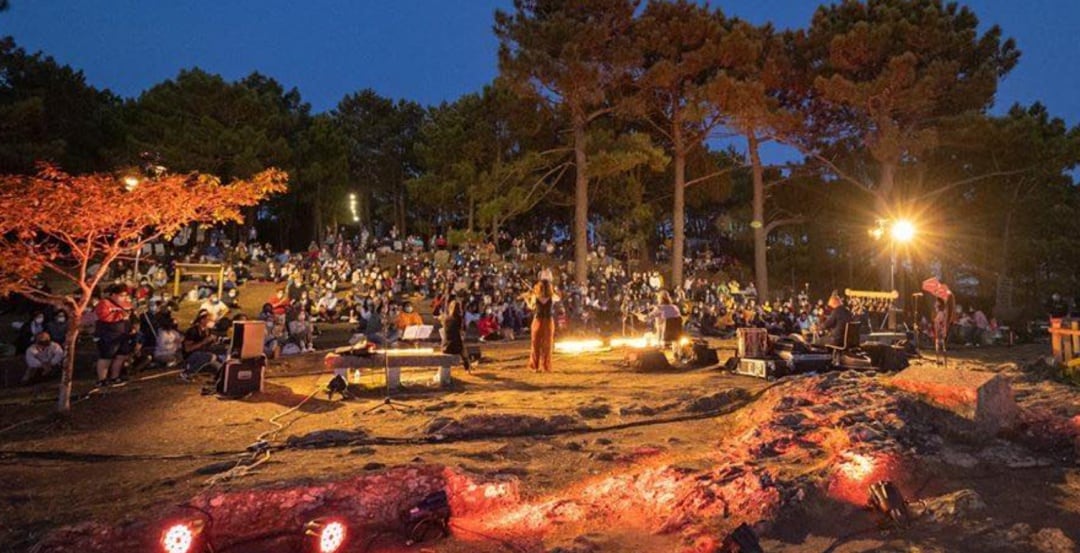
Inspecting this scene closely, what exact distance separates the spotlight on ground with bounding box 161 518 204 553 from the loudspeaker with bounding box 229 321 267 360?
223 inches

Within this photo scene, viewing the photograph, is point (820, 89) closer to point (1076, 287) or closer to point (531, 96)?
point (531, 96)

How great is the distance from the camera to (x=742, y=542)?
12.4 feet

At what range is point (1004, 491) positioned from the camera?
16.2 ft

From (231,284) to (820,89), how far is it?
2292 cm

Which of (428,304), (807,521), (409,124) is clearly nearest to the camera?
(807,521)

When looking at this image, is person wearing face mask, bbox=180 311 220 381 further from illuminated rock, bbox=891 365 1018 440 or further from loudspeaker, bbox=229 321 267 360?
illuminated rock, bbox=891 365 1018 440

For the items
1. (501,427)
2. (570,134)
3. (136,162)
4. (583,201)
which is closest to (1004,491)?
(501,427)

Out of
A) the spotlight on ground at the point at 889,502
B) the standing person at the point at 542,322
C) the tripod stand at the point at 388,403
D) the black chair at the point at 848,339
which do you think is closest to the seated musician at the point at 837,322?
the black chair at the point at 848,339

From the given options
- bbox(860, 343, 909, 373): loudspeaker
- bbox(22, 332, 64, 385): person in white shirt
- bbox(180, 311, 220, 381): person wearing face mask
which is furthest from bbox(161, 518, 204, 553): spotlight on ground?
bbox(860, 343, 909, 373): loudspeaker

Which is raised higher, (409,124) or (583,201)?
(409,124)

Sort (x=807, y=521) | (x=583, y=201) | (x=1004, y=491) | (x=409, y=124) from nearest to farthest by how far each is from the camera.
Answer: (x=807, y=521) → (x=1004, y=491) → (x=583, y=201) → (x=409, y=124)

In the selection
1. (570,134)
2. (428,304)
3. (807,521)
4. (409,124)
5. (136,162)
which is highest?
(409,124)

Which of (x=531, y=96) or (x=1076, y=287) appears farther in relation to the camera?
(x=1076, y=287)

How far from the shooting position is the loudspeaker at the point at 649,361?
11492mm
